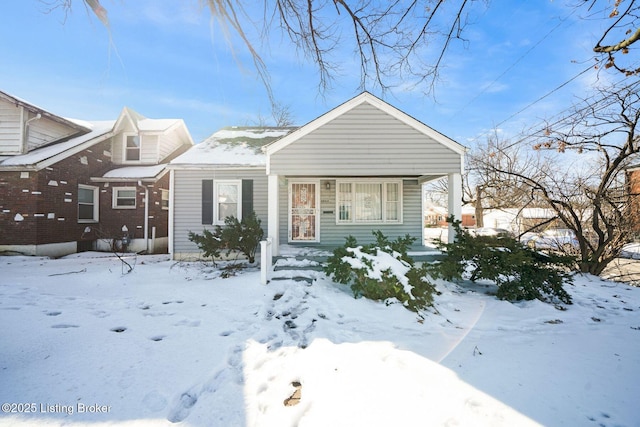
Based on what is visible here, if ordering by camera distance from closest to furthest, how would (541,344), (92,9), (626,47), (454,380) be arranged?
1. (92,9)
2. (454,380)
3. (626,47)
4. (541,344)

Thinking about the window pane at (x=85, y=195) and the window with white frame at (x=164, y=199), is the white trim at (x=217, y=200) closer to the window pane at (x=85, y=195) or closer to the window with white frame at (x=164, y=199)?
the window with white frame at (x=164, y=199)

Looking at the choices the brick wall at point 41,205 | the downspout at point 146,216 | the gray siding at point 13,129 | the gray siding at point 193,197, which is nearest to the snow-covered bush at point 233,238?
the gray siding at point 193,197

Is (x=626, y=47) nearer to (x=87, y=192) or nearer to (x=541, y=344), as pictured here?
(x=541, y=344)

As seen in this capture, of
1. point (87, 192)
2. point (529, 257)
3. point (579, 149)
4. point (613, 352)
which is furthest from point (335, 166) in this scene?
point (87, 192)

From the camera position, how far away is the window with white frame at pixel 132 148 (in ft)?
45.9

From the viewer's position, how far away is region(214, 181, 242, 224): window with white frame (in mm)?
9789

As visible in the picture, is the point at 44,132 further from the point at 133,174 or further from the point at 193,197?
Result: the point at 193,197

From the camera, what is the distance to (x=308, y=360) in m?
3.13

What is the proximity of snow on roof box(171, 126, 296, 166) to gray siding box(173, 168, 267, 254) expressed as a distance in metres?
0.36

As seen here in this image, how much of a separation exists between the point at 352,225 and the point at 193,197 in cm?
576

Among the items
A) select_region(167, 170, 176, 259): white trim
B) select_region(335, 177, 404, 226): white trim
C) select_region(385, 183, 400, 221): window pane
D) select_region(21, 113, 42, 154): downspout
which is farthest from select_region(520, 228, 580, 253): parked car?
select_region(21, 113, 42, 154): downspout

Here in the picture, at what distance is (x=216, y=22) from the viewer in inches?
112

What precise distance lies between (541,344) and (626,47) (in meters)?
3.69

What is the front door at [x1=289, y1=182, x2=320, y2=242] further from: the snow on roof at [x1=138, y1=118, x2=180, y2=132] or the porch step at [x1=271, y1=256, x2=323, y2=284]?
the snow on roof at [x1=138, y1=118, x2=180, y2=132]
